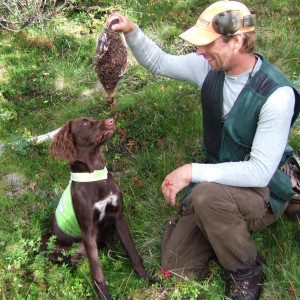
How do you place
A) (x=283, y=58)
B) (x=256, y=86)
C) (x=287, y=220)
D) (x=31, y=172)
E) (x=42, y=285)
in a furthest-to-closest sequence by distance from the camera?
(x=283, y=58) < (x=31, y=172) < (x=287, y=220) < (x=42, y=285) < (x=256, y=86)

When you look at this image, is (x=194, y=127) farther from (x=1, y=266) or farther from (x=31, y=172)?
(x=1, y=266)

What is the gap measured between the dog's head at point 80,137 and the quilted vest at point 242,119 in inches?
31.7

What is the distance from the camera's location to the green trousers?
115 inches

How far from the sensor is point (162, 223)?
3.80 m

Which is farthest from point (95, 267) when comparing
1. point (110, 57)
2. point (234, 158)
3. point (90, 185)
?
point (110, 57)

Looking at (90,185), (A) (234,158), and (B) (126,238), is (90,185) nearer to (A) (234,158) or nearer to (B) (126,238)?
(B) (126,238)

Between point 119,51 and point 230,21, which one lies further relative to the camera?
point 119,51

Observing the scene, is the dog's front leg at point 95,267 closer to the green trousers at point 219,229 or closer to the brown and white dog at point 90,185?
the brown and white dog at point 90,185

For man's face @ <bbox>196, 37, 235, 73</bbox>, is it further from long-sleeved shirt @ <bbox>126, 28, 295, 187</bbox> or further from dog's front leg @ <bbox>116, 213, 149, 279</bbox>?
dog's front leg @ <bbox>116, 213, 149, 279</bbox>

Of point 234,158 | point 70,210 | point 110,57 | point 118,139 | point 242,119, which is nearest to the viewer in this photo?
point 242,119

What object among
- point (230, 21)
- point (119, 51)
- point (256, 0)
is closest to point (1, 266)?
point (119, 51)

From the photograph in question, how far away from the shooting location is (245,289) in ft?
10.1

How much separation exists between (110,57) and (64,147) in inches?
47.9

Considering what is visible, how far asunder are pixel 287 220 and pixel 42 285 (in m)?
2.08
